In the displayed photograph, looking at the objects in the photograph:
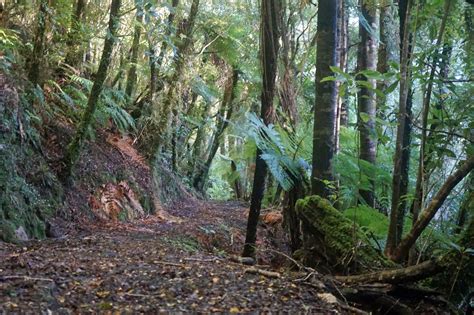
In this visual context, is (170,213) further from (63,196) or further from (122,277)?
(122,277)

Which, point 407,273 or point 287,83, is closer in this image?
point 407,273

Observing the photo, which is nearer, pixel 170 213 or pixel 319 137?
pixel 319 137

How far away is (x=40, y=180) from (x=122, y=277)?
9.99ft

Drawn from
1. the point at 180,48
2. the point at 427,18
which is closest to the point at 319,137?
the point at 427,18

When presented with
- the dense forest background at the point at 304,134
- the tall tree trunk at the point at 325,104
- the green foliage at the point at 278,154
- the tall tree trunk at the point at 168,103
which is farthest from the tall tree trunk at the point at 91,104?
the tall tree trunk at the point at 168,103

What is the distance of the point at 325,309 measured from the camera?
9.69ft

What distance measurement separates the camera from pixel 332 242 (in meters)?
4.36

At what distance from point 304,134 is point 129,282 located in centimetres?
444

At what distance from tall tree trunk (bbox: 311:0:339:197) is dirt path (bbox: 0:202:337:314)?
1533 mm

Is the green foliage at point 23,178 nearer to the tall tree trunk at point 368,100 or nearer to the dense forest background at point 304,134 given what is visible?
the dense forest background at point 304,134

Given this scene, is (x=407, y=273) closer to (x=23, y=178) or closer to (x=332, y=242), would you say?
(x=332, y=242)

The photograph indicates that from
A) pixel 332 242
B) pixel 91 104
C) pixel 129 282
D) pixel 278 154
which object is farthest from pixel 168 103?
pixel 129 282

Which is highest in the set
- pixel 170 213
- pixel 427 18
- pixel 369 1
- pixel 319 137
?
pixel 369 1

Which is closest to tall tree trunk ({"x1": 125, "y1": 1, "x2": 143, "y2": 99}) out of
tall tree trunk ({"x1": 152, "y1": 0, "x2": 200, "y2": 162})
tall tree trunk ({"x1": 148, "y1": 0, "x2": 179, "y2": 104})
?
tall tree trunk ({"x1": 148, "y1": 0, "x2": 179, "y2": 104})
